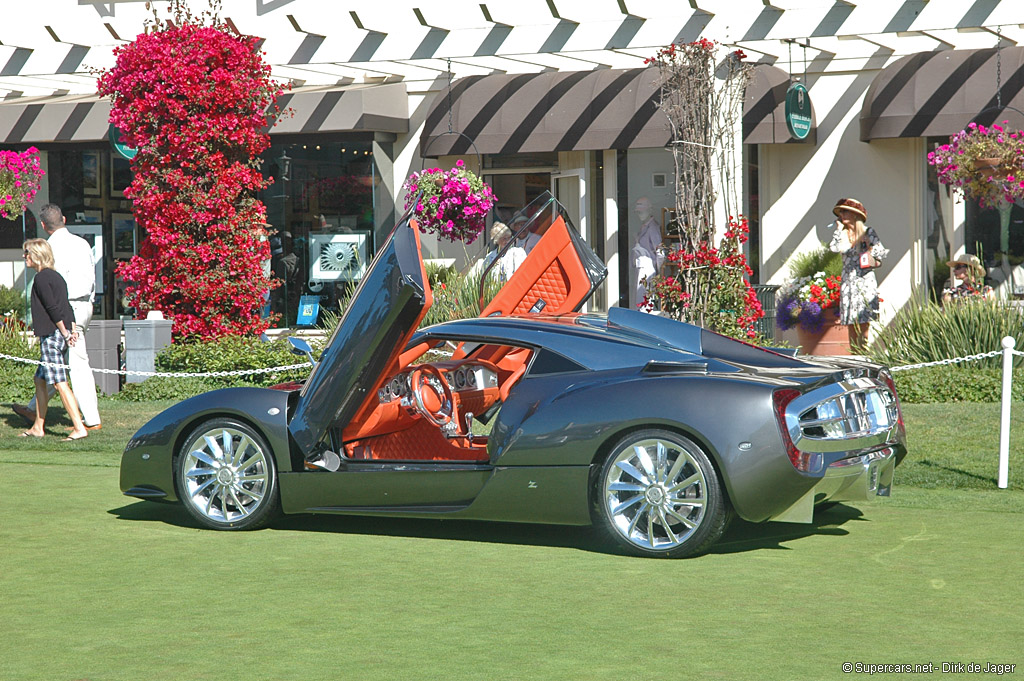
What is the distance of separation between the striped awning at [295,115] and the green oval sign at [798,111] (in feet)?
19.7

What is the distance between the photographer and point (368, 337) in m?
6.72

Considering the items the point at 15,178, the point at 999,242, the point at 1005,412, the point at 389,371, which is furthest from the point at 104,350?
the point at 999,242

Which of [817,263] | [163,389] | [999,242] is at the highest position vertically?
[999,242]

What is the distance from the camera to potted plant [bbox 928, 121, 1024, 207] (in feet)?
47.8

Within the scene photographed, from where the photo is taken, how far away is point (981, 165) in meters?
14.9

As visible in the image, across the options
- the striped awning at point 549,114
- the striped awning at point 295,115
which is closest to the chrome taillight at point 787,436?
the striped awning at point 549,114

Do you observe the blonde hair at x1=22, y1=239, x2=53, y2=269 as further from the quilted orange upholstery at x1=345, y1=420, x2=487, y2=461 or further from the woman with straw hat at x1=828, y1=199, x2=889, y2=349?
the woman with straw hat at x1=828, y1=199, x2=889, y2=349

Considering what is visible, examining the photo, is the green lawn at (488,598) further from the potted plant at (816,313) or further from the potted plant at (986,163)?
the potted plant at (986,163)

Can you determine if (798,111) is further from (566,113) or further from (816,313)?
(566,113)

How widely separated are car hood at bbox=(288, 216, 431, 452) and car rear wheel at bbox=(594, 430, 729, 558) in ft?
4.15

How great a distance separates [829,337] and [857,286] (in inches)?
30.2

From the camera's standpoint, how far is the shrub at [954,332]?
13242 mm

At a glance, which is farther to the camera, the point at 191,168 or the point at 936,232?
the point at 936,232

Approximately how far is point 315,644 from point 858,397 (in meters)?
3.07
